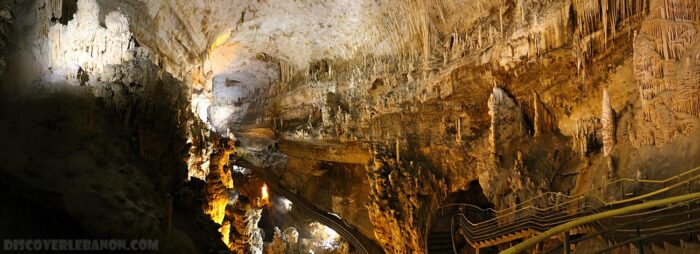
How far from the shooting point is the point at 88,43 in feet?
24.9

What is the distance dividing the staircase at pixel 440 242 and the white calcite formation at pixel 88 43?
10.1 m

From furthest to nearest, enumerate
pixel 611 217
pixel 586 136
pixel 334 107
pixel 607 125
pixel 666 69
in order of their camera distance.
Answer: pixel 334 107, pixel 586 136, pixel 607 125, pixel 666 69, pixel 611 217

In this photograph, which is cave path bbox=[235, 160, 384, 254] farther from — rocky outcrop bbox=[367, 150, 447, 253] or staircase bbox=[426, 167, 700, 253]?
staircase bbox=[426, 167, 700, 253]

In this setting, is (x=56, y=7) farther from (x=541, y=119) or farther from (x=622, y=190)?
(x=541, y=119)

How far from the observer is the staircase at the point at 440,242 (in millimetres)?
14578

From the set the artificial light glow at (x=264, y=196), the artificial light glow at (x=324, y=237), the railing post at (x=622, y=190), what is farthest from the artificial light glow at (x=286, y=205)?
the railing post at (x=622, y=190)

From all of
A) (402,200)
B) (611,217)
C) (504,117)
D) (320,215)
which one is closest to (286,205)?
(320,215)

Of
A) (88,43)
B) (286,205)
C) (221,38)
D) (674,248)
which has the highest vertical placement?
(221,38)

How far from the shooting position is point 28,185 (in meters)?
5.27

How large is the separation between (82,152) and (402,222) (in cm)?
1017

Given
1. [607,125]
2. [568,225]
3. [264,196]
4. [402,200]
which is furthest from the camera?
[264,196]

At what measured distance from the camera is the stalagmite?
1005 centimetres

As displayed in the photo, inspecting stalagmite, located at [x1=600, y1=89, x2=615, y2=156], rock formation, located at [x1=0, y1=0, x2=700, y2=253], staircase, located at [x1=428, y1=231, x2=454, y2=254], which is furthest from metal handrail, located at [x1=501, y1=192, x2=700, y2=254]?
staircase, located at [x1=428, y1=231, x2=454, y2=254]

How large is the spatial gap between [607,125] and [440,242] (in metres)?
6.37
